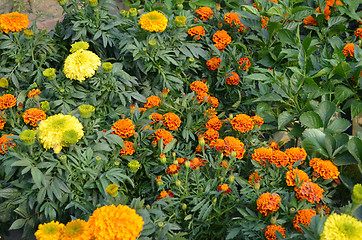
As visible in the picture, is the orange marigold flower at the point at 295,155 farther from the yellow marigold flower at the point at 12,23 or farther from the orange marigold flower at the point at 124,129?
Result: the yellow marigold flower at the point at 12,23

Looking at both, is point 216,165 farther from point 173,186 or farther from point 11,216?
point 11,216

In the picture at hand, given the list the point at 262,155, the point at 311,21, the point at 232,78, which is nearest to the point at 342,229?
the point at 262,155

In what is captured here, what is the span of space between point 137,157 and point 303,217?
102 centimetres

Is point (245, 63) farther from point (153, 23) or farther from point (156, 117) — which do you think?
point (156, 117)

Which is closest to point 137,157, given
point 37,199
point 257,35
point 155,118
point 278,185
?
point 155,118

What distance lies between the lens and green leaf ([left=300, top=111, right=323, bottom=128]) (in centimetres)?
259

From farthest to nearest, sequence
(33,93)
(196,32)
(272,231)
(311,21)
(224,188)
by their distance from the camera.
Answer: (311,21) < (196,32) < (33,93) < (224,188) < (272,231)

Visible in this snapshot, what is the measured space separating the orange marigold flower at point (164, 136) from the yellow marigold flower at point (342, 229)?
1185mm

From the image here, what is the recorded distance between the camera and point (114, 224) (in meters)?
1.54

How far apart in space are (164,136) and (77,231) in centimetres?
89

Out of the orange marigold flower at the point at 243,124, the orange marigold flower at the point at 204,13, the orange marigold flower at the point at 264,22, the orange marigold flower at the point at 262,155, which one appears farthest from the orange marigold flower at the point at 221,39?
the orange marigold flower at the point at 262,155

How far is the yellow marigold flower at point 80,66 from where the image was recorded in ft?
8.03

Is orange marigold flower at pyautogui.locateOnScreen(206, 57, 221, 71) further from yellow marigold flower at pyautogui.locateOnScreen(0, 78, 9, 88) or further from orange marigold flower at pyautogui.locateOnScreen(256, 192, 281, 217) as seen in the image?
yellow marigold flower at pyautogui.locateOnScreen(0, 78, 9, 88)

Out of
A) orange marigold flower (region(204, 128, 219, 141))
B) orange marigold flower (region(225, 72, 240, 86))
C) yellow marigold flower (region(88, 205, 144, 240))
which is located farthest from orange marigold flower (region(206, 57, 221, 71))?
yellow marigold flower (region(88, 205, 144, 240))
